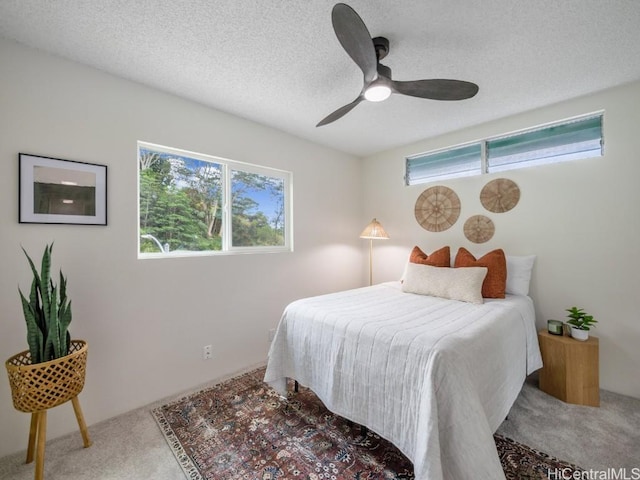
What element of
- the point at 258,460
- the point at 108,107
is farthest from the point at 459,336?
the point at 108,107

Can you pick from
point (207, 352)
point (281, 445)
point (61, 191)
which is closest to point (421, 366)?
point (281, 445)

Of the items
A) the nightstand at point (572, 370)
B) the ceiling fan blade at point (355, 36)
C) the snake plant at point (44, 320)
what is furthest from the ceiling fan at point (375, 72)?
A: the nightstand at point (572, 370)

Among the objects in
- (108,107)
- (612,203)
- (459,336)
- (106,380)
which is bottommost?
(106,380)

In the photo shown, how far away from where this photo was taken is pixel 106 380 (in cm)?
189

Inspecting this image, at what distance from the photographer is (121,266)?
1.97 m

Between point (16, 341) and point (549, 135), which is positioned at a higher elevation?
point (549, 135)

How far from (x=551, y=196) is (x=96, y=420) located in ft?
13.2

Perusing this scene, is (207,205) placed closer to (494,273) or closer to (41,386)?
(41,386)

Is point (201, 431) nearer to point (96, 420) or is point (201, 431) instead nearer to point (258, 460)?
point (258, 460)

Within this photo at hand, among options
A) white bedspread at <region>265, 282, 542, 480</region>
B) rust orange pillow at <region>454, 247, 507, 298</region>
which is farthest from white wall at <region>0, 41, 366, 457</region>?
rust orange pillow at <region>454, 247, 507, 298</region>

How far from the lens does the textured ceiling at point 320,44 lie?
1424 mm

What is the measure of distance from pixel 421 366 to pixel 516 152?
255 centimetres

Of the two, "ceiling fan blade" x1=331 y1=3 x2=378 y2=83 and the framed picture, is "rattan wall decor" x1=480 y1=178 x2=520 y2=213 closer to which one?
"ceiling fan blade" x1=331 y1=3 x2=378 y2=83

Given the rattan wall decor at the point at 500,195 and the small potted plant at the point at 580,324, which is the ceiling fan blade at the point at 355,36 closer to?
the rattan wall decor at the point at 500,195
